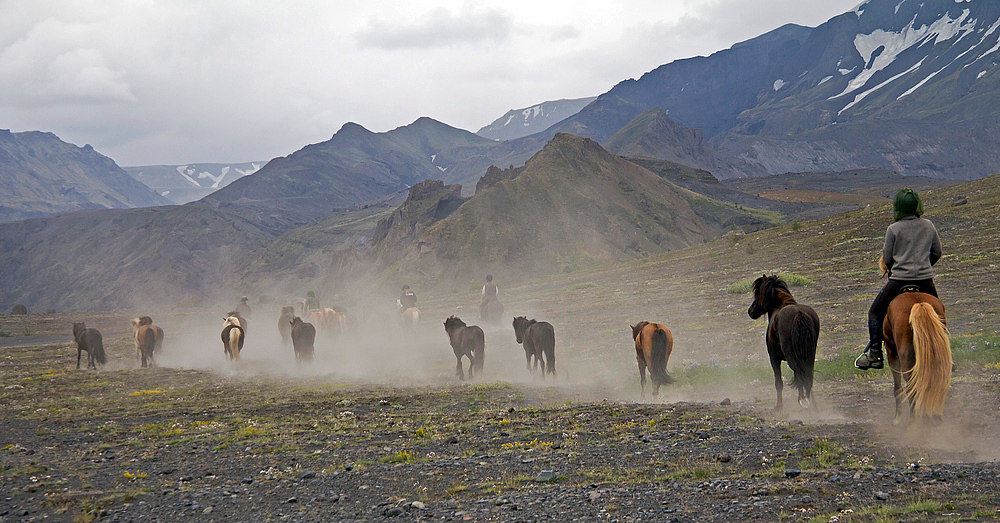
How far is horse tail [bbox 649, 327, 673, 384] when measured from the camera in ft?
48.2

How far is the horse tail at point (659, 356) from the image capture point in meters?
14.7

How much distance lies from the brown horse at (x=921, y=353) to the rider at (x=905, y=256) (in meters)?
0.24

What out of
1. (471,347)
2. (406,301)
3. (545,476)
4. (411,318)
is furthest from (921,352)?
(406,301)

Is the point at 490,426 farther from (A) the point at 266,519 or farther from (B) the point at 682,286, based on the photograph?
(B) the point at 682,286

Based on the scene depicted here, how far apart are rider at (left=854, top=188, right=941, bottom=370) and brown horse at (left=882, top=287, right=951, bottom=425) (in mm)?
243

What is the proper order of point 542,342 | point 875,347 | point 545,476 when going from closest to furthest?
point 545,476, point 875,347, point 542,342

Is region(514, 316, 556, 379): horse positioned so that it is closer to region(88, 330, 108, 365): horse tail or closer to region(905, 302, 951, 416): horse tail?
region(905, 302, 951, 416): horse tail

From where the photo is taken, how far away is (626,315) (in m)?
31.2

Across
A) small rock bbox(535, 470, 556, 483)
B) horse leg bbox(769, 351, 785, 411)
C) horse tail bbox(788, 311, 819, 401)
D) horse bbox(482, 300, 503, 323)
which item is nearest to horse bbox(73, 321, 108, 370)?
horse bbox(482, 300, 503, 323)

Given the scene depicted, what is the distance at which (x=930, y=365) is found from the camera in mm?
8555

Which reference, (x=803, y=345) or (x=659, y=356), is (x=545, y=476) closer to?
(x=803, y=345)

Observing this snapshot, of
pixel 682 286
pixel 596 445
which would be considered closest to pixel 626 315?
pixel 682 286

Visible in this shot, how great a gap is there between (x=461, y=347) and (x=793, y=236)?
3124 cm

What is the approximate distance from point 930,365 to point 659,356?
260 inches
